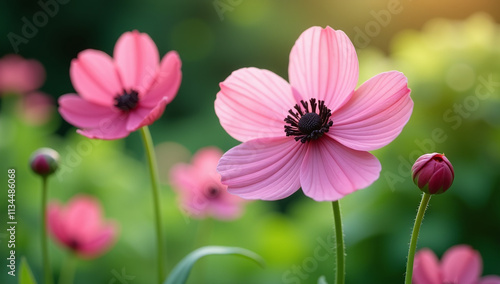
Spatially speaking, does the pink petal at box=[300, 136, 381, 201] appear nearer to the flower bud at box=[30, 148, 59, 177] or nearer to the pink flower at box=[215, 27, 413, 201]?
the pink flower at box=[215, 27, 413, 201]

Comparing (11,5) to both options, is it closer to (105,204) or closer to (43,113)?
(43,113)

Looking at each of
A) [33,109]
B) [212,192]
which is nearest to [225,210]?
[212,192]

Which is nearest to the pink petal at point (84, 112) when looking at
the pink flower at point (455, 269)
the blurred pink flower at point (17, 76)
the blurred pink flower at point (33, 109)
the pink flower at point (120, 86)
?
the pink flower at point (120, 86)

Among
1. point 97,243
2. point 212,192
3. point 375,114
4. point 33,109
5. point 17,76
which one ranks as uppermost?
point 17,76

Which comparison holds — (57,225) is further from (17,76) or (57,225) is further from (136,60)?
(17,76)

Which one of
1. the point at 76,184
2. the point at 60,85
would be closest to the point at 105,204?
the point at 76,184
